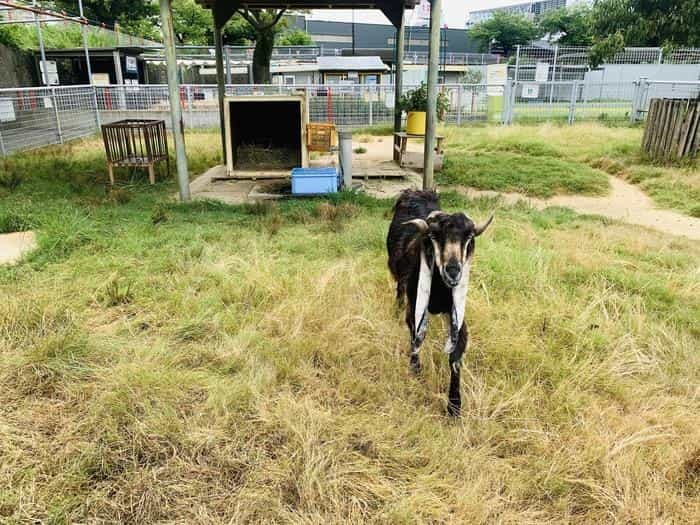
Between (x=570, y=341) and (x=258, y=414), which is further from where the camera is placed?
(x=570, y=341)

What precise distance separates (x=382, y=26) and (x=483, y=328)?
201ft

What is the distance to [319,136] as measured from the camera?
Answer: 24.0ft

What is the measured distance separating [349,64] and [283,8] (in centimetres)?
1575

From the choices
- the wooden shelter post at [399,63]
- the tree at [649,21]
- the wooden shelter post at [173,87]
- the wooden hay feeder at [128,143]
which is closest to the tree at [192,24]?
the wooden shelter post at [399,63]

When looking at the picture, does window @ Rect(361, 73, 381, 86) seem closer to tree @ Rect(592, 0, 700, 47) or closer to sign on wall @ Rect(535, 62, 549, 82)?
sign on wall @ Rect(535, 62, 549, 82)

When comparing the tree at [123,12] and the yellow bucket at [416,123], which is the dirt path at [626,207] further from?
the tree at [123,12]

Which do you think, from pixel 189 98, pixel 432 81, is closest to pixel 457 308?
pixel 432 81

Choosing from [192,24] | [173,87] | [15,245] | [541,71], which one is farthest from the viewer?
[192,24]

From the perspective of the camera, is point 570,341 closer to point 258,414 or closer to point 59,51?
point 258,414

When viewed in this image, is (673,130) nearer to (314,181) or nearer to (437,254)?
(314,181)

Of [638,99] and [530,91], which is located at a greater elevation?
[530,91]

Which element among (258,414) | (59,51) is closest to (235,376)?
(258,414)

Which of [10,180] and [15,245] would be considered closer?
[15,245]

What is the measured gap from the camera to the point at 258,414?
2.38m
